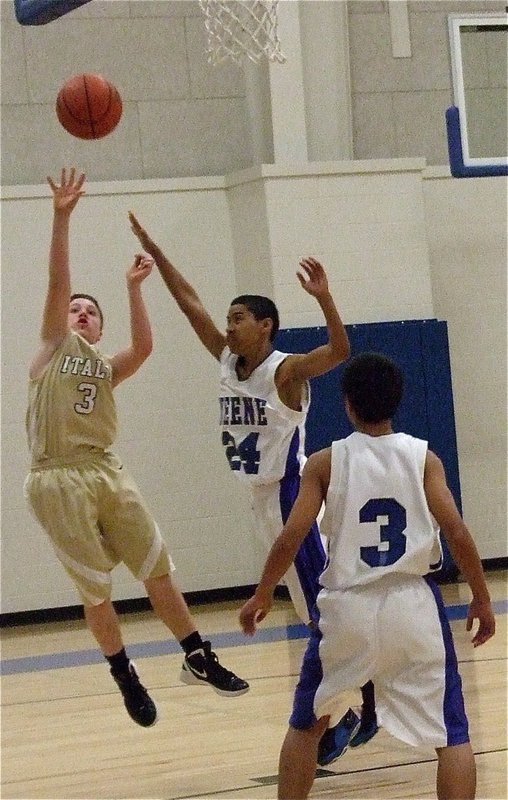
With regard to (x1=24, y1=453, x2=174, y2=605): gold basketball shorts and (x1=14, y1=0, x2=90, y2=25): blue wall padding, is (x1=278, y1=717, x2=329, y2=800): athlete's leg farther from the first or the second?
(x1=14, y1=0, x2=90, y2=25): blue wall padding

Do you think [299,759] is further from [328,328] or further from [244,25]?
[244,25]

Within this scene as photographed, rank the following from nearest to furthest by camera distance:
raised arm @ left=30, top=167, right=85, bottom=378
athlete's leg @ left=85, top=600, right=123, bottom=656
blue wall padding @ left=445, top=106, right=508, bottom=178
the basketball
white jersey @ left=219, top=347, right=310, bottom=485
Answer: raised arm @ left=30, top=167, right=85, bottom=378 → athlete's leg @ left=85, top=600, right=123, bottom=656 → white jersey @ left=219, top=347, right=310, bottom=485 → the basketball → blue wall padding @ left=445, top=106, right=508, bottom=178

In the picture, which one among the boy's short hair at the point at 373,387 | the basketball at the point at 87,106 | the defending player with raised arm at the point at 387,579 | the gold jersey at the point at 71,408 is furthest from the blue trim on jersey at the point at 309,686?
the basketball at the point at 87,106

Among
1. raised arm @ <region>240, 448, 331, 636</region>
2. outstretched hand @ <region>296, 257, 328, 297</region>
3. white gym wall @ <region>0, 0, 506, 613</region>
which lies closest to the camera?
raised arm @ <region>240, 448, 331, 636</region>

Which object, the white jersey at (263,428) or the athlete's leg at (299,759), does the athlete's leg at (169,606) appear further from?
the athlete's leg at (299,759)

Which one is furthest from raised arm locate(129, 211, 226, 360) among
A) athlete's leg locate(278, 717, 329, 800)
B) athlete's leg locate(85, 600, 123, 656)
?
athlete's leg locate(278, 717, 329, 800)

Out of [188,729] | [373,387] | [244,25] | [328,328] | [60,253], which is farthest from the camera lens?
[244,25]

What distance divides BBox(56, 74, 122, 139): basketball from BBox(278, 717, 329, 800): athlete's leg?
2853 millimetres

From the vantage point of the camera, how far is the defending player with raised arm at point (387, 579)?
3.70 meters

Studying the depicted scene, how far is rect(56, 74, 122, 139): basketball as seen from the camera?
5.59m

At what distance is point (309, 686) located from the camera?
12.7 feet

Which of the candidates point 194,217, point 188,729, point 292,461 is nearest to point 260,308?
point 292,461

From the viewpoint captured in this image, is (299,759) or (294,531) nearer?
(294,531)

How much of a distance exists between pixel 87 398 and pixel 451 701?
200 cm
